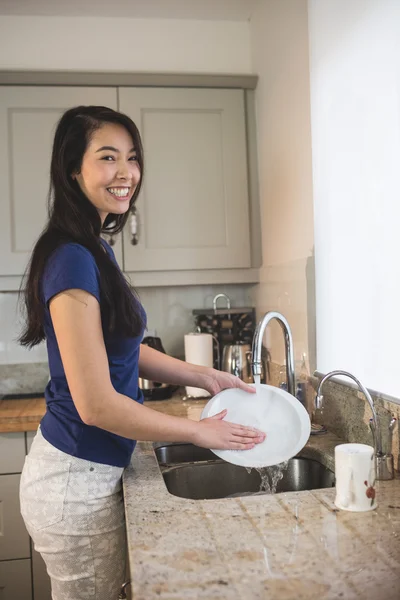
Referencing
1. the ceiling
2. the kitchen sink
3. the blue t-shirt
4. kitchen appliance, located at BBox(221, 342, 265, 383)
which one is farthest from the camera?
the ceiling

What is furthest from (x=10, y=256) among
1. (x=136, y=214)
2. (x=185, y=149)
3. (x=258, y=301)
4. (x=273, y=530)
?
(x=273, y=530)

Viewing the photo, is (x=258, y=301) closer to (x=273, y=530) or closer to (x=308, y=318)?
(x=308, y=318)

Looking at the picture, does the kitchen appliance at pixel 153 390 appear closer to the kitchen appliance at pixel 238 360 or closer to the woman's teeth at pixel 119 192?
the kitchen appliance at pixel 238 360

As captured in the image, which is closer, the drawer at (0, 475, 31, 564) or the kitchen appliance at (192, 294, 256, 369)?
the drawer at (0, 475, 31, 564)

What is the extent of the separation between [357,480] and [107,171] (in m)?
0.78

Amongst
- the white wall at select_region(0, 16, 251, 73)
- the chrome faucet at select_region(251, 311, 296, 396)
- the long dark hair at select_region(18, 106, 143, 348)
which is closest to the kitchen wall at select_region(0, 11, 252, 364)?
the white wall at select_region(0, 16, 251, 73)

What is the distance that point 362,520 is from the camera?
0.99 meters

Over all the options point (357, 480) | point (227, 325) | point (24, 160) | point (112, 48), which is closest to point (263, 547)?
point (357, 480)

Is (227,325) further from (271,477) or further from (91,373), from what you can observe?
(91,373)

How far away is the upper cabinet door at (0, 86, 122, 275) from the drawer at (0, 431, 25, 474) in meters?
0.64

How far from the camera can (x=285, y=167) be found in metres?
2.11

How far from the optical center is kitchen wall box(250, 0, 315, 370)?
1878 mm

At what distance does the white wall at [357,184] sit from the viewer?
1366 millimetres

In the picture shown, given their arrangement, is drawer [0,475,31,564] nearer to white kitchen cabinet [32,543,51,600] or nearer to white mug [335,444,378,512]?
white kitchen cabinet [32,543,51,600]
